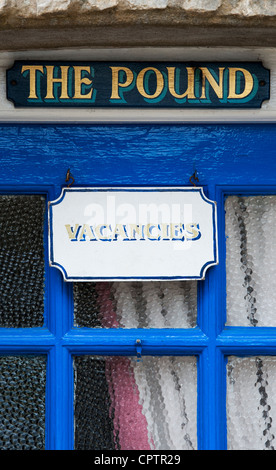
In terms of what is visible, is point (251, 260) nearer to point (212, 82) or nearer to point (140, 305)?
point (140, 305)

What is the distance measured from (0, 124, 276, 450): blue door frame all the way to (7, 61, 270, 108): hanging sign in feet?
0.28

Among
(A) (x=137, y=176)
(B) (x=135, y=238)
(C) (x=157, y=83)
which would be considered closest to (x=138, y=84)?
(C) (x=157, y=83)

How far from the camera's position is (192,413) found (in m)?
1.75

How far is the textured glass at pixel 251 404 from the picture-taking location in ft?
5.77

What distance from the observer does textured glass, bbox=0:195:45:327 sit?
1.75 m

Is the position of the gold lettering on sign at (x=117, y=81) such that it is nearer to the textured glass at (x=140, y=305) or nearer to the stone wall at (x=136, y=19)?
the stone wall at (x=136, y=19)

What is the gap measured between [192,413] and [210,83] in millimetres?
1071

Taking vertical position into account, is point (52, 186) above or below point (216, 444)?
above

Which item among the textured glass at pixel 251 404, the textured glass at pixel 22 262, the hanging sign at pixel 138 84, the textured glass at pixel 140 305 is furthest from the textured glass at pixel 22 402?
the hanging sign at pixel 138 84

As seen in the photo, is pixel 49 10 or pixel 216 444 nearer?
pixel 49 10

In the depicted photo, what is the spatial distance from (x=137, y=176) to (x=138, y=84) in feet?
0.95

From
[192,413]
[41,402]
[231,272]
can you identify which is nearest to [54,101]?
[231,272]

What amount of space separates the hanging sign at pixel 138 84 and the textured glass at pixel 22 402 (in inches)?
33.2
